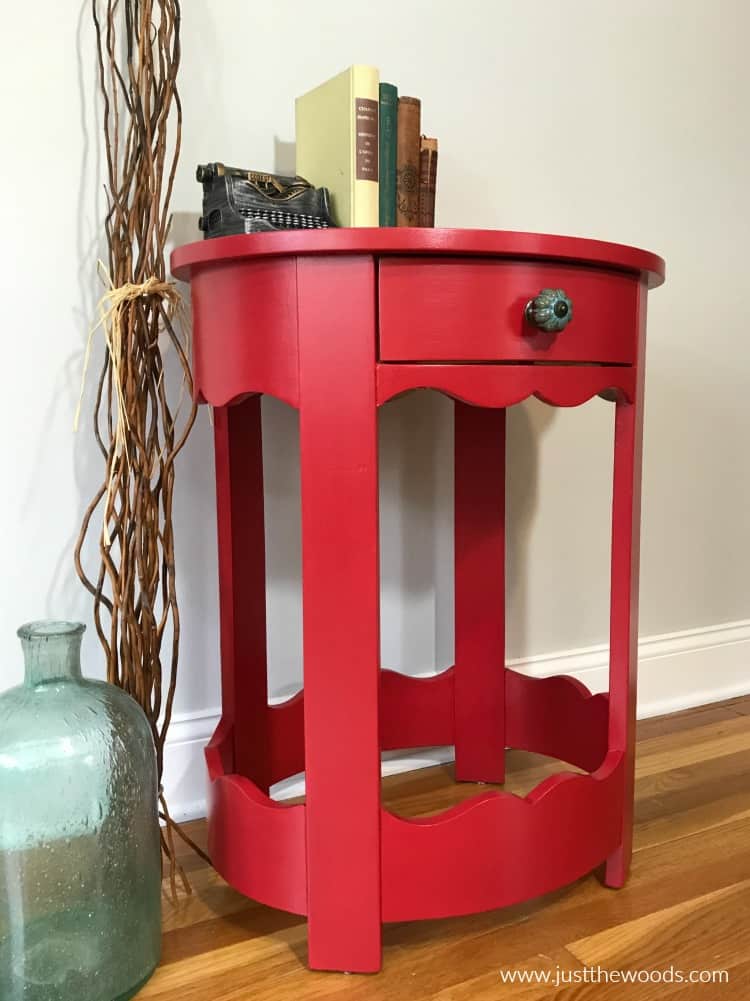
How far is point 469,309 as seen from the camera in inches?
35.5

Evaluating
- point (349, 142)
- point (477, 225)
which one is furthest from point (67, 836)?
point (477, 225)

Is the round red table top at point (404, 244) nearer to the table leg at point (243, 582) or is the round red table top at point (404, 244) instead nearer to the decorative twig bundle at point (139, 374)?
the decorative twig bundle at point (139, 374)

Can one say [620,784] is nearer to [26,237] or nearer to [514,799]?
[514,799]

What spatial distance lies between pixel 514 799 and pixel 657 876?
29cm

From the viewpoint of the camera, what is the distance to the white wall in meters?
1.16

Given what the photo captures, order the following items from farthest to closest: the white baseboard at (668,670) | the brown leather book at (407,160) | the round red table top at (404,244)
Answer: the white baseboard at (668,670)
the brown leather book at (407,160)
the round red table top at (404,244)

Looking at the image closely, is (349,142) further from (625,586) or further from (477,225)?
(625,586)

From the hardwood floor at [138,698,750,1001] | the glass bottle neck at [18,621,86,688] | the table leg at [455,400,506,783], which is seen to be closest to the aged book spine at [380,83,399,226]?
the table leg at [455,400,506,783]

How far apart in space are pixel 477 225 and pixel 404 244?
2.16 ft

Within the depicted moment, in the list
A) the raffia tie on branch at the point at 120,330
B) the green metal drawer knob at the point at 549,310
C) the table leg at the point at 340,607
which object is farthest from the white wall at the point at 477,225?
the green metal drawer knob at the point at 549,310

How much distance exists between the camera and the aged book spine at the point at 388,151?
109cm

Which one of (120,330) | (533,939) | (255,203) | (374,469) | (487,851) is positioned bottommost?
(533,939)

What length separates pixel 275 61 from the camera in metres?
1.28

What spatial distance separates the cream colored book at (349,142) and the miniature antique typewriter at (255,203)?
30 mm
